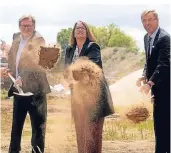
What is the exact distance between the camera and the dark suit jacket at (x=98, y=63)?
688 centimetres

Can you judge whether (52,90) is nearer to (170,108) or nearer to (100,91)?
(100,91)

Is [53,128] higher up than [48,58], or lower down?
lower down

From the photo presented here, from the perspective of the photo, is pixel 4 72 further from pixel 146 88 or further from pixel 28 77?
pixel 146 88

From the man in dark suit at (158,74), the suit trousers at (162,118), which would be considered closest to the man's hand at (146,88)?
the man in dark suit at (158,74)

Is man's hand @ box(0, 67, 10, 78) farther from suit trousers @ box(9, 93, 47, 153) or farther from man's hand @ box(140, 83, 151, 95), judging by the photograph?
man's hand @ box(140, 83, 151, 95)

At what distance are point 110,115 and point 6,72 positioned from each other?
1102mm

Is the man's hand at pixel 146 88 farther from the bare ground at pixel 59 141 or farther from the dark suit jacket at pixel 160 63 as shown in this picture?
the bare ground at pixel 59 141

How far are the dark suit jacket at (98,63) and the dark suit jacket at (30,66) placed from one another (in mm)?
330

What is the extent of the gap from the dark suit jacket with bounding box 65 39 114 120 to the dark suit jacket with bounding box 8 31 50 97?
1.08 ft

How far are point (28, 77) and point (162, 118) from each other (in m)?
1.36

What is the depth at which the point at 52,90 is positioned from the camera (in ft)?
23.6

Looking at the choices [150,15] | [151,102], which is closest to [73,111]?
[151,102]

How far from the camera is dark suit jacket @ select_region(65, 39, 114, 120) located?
271 inches

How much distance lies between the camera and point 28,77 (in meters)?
7.11
